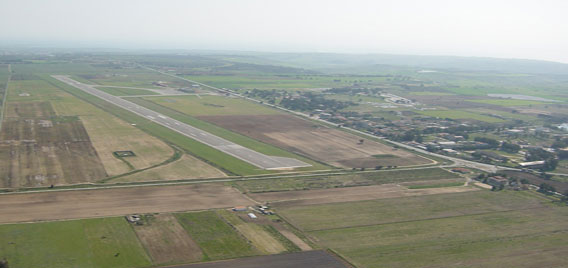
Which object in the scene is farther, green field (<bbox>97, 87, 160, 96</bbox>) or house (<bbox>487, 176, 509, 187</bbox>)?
green field (<bbox>97, 87, 160, 96</bbox>)

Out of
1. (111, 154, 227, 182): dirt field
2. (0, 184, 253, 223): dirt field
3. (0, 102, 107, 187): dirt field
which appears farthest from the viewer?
(111, 154, 227, 182): dirt field

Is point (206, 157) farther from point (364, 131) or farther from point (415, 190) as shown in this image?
point (364, 131)

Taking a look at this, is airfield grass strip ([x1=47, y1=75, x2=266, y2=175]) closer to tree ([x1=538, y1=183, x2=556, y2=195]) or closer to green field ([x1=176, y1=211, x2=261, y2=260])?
green field ([x1=176, y1=211, x2=261, y2=260])

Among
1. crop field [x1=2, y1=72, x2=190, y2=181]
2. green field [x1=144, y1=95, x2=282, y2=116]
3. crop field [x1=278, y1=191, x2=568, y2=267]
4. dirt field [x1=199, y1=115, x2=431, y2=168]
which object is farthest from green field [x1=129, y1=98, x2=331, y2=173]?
crop field [x1=278, y1=191, x2=568, y2=267]

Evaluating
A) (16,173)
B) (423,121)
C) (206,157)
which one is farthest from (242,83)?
(16,173)

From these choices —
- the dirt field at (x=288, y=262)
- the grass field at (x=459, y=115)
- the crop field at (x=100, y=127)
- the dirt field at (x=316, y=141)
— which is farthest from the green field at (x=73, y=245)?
the grass field at (x=459, y=115)
